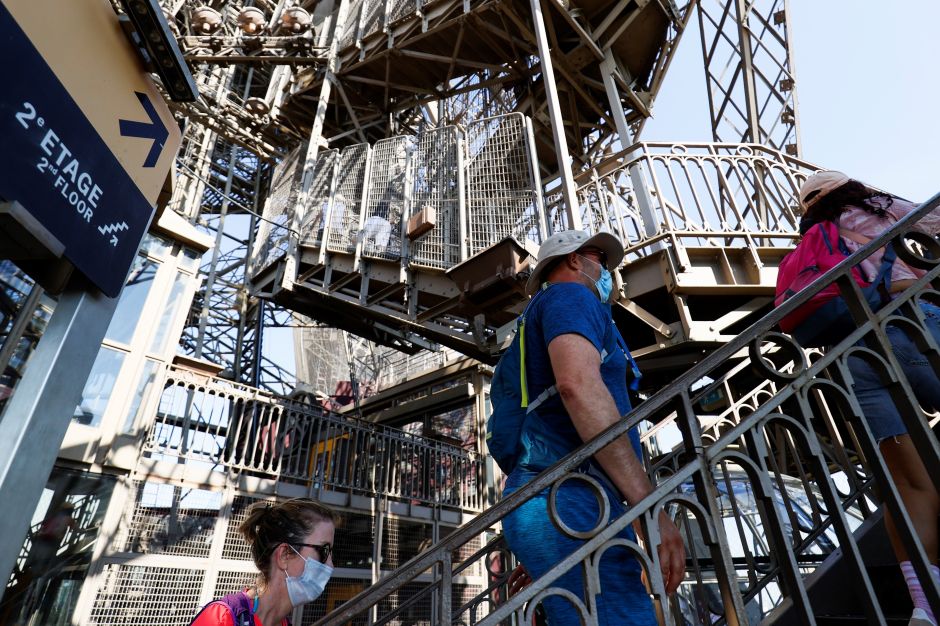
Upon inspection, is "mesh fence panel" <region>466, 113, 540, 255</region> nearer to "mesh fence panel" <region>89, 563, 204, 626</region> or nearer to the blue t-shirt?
Result: the blue t-shirt

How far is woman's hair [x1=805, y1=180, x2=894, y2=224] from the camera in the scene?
2.46m

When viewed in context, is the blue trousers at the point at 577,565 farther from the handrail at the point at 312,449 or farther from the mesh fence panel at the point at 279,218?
the mesh fence panel at the point at 279,218

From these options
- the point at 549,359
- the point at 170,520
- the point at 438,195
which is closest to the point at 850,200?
the point at 549,359

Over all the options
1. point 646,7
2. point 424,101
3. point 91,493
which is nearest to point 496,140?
point 646,7

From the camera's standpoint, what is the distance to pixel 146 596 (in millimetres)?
5625

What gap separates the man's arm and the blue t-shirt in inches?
3.1

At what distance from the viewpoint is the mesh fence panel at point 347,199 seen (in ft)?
28.1

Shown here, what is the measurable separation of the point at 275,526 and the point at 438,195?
600cm

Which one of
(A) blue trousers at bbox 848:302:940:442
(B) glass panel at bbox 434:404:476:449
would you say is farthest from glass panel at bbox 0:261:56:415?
(B) glass panel at bbox 434:404:476:449

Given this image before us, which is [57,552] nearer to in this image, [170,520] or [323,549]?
[170,520]

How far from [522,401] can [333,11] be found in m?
15.9

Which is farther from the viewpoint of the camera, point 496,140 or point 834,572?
point 496,140

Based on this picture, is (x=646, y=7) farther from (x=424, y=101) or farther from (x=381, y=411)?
(x=381, y=411)

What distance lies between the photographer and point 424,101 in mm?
12188
